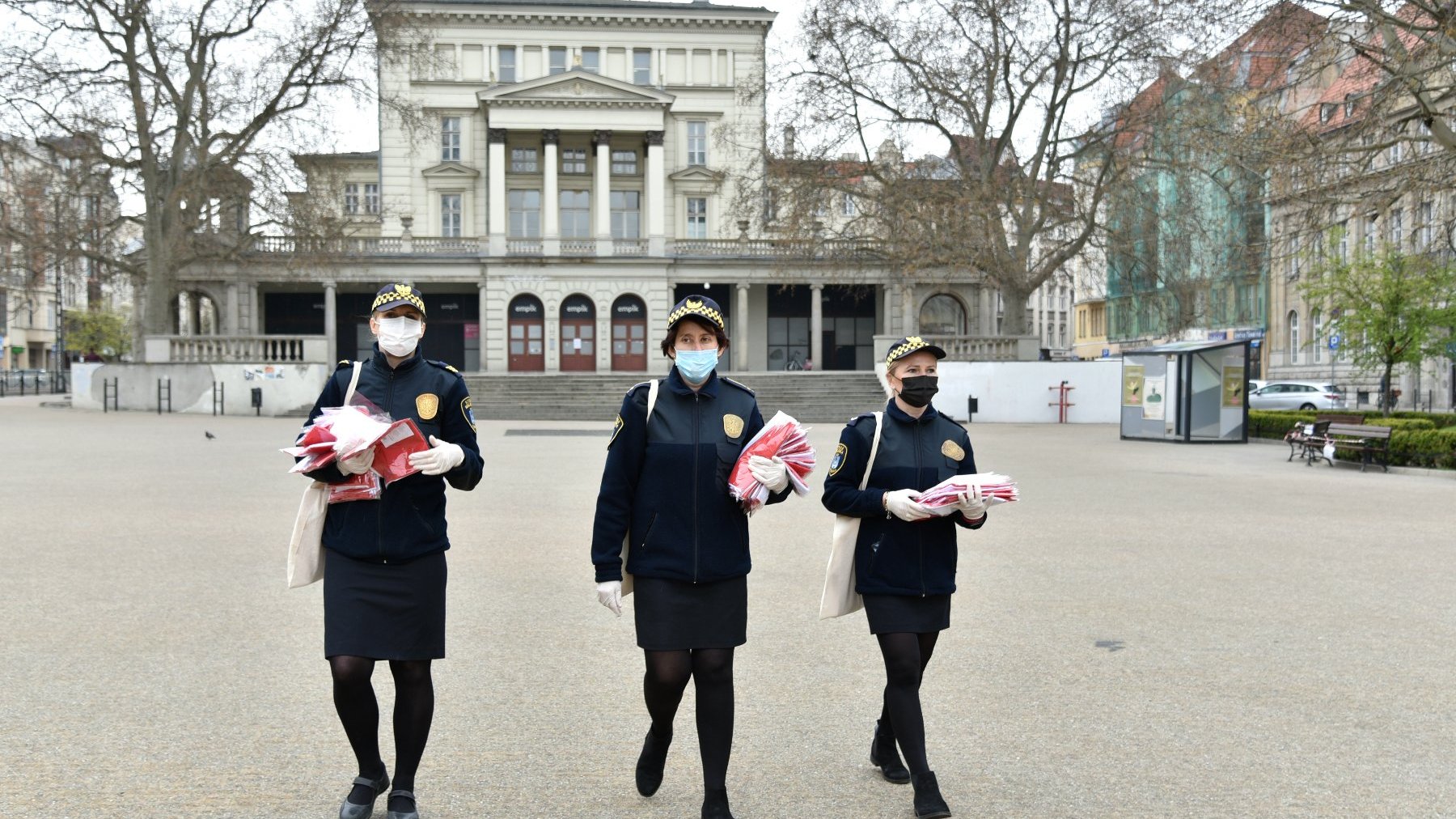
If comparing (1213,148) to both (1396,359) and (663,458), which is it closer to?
(1396,359)

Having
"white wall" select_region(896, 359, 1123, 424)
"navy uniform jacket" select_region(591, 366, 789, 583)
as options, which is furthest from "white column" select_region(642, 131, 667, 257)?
"navy uniform jacket" select_region(591, 366, 789, 583)

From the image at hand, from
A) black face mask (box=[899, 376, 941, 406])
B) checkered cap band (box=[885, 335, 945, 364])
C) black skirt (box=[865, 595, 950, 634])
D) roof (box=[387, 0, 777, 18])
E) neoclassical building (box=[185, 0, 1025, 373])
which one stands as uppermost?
roof (box=[387, 0, 777, 18])

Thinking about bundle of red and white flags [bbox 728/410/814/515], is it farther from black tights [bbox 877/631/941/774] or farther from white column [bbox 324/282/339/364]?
white column [bbox 324/282/339/364]

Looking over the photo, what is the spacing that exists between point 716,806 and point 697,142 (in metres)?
60.1

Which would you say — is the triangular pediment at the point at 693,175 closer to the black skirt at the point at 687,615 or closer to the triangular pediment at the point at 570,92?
the triangular pediment at the point at 570,92

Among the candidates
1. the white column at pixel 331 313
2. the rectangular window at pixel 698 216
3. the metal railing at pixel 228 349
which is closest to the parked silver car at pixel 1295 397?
the rectangular window at pixel 698 216

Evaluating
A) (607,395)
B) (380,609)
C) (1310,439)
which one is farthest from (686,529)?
(607,395)

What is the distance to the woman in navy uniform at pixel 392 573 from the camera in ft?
15.3

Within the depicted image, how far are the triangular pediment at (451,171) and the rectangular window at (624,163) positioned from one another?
6.50m

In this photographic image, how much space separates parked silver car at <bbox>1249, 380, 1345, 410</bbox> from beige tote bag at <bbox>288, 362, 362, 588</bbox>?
1819 inches

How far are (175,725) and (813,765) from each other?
9.47 feet

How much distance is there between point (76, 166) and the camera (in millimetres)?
38938

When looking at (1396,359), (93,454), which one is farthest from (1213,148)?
(93,454)

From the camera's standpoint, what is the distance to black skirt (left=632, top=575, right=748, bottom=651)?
4652 millimetres
